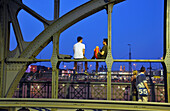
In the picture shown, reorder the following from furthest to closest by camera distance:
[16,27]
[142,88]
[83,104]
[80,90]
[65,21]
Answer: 1. [80,90]
2. [16,27]
3. [65,21]
4. [142,88]
5. [83,104]

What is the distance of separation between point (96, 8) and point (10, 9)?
3.44 m

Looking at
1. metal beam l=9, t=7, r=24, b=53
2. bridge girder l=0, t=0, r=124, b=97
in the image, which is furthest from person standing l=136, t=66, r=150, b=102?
metal beam l=9, t=7, r=24, b=53

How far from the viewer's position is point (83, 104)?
6742 millimetres

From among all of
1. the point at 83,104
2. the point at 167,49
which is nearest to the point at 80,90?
the point at 83,104

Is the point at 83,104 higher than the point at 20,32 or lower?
lower

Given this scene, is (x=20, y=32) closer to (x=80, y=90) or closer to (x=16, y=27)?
(x=16, y=27)

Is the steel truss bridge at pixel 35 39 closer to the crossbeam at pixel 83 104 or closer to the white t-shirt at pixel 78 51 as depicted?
the white t-shirt at pixel 78 51

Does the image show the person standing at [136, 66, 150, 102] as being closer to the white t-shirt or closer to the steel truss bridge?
the steel truss bridge

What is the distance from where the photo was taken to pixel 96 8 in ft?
25.0

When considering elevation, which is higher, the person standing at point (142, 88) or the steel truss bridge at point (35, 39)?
the steel truss bridge at point (35, 39)

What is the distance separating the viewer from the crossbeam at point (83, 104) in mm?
6314

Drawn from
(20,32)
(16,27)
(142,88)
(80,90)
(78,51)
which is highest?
(16,27)

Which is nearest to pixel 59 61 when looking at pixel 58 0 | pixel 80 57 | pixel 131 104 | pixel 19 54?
pixel 80 57

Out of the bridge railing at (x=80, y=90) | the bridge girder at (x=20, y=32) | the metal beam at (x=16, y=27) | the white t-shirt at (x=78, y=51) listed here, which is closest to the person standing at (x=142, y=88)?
the bridge railing at (x=80, y=90)
